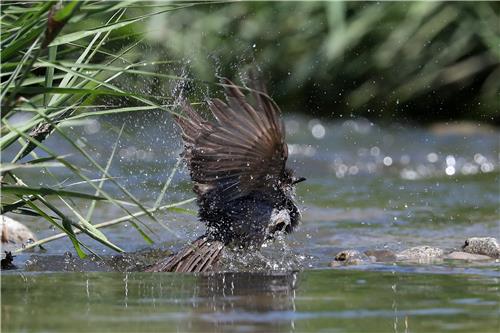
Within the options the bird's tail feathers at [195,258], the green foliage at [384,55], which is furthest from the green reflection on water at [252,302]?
the green foliage at [384,55]

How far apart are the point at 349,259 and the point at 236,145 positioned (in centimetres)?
78

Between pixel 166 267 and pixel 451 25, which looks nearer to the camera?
pixel 166 267

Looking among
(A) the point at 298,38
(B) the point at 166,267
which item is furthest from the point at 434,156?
(B) the point at 166,267

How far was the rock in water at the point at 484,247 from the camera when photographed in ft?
16.2

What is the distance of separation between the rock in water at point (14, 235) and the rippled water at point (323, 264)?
17 cm

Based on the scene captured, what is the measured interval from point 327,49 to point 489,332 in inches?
275

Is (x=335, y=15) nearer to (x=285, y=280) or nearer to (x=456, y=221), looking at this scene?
(x=456, y=221)

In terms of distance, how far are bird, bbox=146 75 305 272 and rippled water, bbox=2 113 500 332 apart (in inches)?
6.0

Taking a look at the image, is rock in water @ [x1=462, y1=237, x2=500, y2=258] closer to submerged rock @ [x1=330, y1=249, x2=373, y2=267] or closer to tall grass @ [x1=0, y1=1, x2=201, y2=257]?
submerged rock @ [x1=330, y1=249, x2=373, y2=267]

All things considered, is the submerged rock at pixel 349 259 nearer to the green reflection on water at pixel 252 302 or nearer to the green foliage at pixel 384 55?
the green reflection on water at pixel 252 302

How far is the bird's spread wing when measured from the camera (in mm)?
4367

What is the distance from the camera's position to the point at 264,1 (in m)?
9.94

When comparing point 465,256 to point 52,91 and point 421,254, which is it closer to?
point 421,254

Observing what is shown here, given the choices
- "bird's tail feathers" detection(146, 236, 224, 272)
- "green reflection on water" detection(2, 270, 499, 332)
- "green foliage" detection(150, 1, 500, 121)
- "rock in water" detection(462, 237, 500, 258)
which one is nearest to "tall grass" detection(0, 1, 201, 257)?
"green reflection on water" detection(2, 270, 499, 332)
